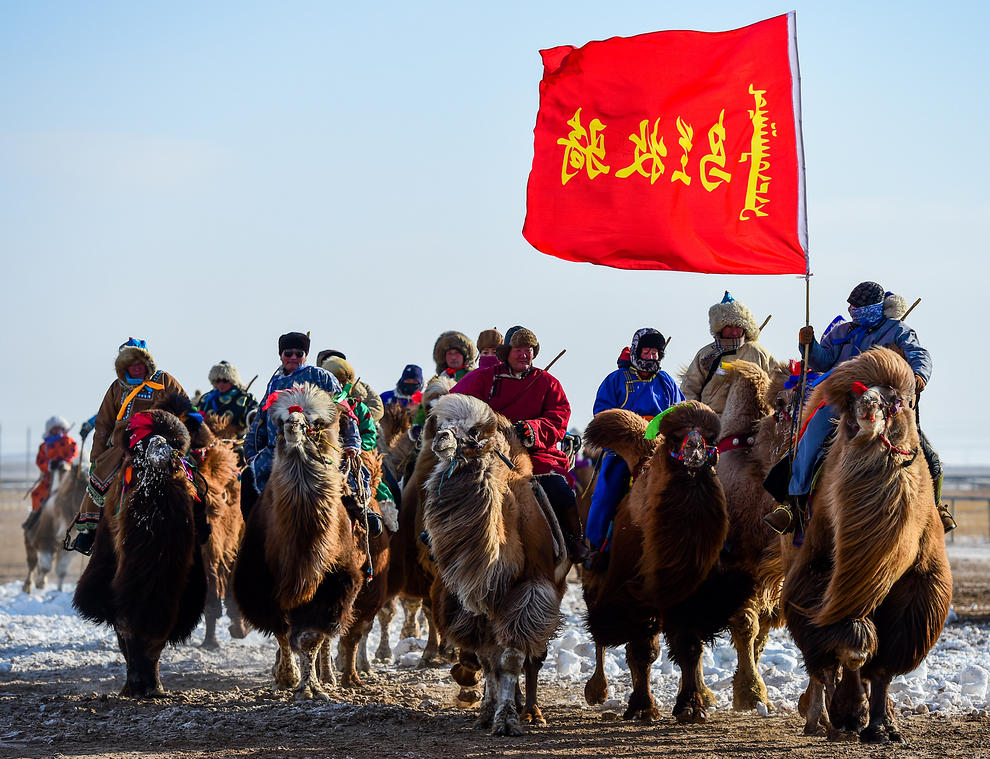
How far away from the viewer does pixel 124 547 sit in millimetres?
9672

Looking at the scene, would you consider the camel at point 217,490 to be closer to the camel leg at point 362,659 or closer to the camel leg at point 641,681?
the camel leg at point 362,659

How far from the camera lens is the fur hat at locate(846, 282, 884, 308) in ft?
27.2

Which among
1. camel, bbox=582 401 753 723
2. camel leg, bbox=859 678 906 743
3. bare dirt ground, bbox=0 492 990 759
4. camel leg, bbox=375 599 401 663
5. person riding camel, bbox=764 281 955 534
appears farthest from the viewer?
camel leg, bbox=375 599 401 663

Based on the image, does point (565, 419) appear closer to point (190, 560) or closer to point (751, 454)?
point (751, 454)

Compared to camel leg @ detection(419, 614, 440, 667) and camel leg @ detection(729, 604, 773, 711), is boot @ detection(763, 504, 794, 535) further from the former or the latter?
camel leg @ detection(419, 614, 440, 667)

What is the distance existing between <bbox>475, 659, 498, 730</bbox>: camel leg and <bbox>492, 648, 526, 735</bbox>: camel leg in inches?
5.1

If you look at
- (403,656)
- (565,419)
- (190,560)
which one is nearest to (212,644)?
(403,656)

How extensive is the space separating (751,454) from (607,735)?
2222 mm

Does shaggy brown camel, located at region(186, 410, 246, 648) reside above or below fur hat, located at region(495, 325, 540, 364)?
below

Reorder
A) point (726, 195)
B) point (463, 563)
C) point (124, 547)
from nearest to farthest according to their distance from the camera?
point (463, 563) → point (726, 195) → point (124, 547)

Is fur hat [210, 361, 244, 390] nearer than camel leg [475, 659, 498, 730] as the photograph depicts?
No

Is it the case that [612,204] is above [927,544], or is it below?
above

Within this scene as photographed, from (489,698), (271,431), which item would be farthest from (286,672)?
(489,698)

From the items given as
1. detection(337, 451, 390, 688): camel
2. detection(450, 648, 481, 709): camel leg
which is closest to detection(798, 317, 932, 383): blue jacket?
detection(450, 648, 481, 709): camel leg
